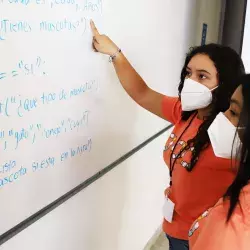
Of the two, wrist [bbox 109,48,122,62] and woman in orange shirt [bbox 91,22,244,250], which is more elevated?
wrist [bbox 109,48,122,62]

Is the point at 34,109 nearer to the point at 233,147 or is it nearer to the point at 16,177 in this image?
the point at 16,177

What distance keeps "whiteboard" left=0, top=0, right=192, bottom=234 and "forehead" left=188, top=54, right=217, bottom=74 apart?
30 centimetres

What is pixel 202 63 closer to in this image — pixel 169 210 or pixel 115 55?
pixel 115 55

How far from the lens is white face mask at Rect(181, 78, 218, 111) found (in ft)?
4.69

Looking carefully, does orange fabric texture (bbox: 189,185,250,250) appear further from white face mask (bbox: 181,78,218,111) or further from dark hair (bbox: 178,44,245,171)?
white face mask (bbox: 181,78,218,111)

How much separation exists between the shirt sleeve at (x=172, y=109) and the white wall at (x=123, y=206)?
0.22 meters

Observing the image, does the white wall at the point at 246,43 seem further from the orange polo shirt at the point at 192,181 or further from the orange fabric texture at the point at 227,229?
the orange fabric texture at the point at 227,229

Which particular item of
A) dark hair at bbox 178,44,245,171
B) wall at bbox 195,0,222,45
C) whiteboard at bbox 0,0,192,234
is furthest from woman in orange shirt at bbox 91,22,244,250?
wall at bbox 195,0,222,45

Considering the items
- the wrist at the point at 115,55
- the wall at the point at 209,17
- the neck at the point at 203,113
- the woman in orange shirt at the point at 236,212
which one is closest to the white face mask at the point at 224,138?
the woman in orange shirt at the point at 236,212

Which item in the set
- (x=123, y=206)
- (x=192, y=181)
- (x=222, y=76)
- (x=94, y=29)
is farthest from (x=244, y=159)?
(x=123, y=206)

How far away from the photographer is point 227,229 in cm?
80

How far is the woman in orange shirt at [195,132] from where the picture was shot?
1.35 metres

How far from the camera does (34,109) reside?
3.61ft

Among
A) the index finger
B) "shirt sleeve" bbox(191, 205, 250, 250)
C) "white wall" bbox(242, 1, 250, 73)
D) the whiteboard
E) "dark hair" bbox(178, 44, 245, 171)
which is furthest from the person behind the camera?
"white wall" bbox(242, 1, 250, 73)
